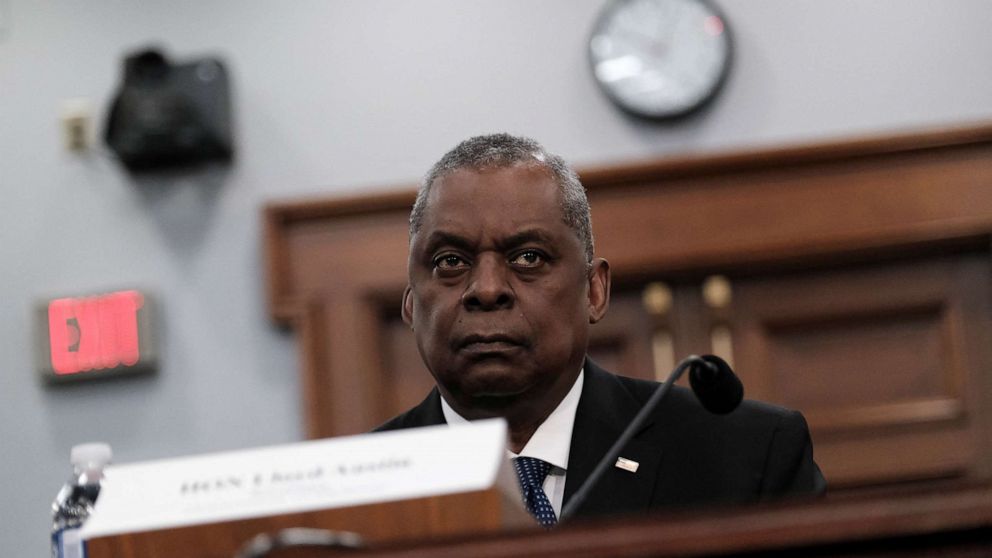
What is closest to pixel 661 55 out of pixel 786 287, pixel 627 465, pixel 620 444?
pixel 786 287

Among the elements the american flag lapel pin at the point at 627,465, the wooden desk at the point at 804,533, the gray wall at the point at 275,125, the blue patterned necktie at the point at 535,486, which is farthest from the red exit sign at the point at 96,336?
the wooden desk at the point at 804,533

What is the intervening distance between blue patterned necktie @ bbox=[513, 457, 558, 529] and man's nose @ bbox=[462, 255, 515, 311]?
0.73 feet

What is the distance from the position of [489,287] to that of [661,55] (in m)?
1.82

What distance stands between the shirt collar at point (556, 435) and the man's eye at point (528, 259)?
209mm

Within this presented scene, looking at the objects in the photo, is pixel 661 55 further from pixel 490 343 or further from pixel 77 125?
pixel 490 343

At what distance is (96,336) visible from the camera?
3.80 metres

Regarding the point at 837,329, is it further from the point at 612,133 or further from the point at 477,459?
the point at 477,459

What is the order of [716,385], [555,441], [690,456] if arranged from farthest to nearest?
[555,441] < [690,456] < [716,385]

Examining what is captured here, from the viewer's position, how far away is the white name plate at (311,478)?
127cm

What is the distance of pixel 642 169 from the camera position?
145 inches

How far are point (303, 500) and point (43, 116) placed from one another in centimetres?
293

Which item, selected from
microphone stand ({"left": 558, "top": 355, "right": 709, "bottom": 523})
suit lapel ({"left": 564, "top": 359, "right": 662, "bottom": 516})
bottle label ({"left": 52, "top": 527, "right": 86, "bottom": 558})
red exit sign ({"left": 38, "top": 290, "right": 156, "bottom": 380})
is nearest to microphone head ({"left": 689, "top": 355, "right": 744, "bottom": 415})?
microphone stand ({"left": 558, "top": 355, "right": 709, "bottom": 523})

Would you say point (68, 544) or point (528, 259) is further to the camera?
point (528, 259)

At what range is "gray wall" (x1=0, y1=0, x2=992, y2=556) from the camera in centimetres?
371
